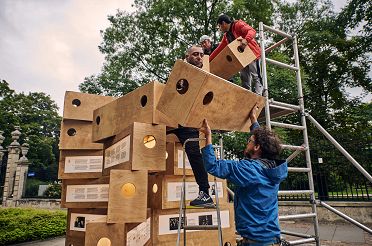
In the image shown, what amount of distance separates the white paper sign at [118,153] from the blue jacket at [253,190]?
2.47ft

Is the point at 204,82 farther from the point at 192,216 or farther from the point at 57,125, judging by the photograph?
the point at 57,125

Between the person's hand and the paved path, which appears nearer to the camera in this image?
the person's hand

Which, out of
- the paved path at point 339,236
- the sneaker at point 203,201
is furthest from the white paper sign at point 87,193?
the paved path at point 339,236

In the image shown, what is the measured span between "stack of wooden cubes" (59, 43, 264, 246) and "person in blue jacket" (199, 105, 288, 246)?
30 cm

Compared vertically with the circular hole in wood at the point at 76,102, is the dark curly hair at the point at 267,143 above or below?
below

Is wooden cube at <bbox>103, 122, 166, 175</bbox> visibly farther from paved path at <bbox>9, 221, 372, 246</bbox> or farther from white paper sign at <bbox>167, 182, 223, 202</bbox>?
paved path at <bbox>9, 221, 372, 246</bbox>

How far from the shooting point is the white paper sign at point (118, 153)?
232 centimetres

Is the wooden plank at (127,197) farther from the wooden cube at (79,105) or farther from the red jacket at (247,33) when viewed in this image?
the red jacket at (247,33)

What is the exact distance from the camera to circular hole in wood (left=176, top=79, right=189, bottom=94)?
6.45 ft

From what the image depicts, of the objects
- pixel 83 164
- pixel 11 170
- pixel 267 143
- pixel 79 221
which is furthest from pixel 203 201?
pixel 11 170

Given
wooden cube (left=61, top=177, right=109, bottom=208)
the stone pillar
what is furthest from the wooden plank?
the stone pillar

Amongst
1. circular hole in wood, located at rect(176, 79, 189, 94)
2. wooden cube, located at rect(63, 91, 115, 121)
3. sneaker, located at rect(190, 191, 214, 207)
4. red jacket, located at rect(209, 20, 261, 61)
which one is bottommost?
sneaker, located at rect(190, 191, 214, 207)

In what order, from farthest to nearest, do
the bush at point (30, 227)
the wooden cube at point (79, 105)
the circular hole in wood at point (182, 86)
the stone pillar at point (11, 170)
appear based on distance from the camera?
the stone pillar at point (11, 170), the bush at point (30, 227), the wooden cube at point (79, 105), the circular hole in wood at point (182, 86)

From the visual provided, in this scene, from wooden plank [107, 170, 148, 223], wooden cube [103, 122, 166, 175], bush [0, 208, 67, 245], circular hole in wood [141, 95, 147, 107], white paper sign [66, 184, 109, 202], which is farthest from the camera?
bush [0, 208, 67, 245]
